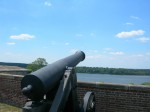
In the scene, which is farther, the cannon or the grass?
the grass

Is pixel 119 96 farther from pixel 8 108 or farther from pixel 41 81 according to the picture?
pixel 41 81

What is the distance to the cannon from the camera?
5273 mm

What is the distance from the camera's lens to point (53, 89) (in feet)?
19.7

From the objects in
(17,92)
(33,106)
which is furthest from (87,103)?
(17,92)

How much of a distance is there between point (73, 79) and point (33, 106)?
153cm

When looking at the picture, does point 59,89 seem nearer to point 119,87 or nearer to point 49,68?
point 49,68

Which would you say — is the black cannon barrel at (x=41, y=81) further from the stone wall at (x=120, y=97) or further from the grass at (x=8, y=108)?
the grass at (x=8, y=108)

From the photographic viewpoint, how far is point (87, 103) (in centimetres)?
709

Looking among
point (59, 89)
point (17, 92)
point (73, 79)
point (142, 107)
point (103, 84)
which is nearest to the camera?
point (59, 89)

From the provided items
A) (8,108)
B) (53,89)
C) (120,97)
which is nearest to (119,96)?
(120,97)

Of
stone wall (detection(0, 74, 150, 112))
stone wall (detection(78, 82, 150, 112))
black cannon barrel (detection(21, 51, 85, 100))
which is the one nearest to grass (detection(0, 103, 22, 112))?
stone wall (detection(0, 74, 150, 112))

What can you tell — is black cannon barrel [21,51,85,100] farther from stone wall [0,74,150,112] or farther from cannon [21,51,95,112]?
stone wall [0,74,150,112]

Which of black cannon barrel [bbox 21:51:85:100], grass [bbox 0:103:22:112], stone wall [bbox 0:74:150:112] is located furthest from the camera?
grass [bbox 0:103:22:112]

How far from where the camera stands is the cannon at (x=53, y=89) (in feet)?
17.3
